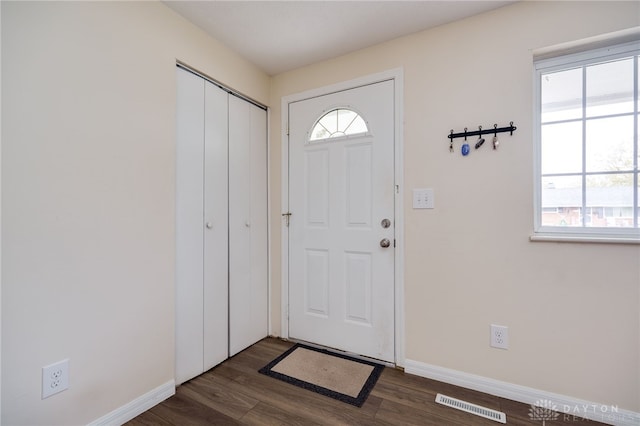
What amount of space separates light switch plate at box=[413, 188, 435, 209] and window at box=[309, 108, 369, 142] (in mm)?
620

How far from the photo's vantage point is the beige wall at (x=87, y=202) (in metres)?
1.14

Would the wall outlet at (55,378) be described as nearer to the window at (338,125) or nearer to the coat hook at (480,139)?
the window at (338,125)

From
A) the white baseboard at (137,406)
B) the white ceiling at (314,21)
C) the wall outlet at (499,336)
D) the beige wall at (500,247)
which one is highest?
the white ceiling at (314,21)

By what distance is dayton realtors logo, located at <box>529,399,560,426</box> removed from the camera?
1.50 metres

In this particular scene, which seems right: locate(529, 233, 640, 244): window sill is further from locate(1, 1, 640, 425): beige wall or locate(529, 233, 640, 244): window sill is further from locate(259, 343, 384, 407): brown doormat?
locate(259, 343, 384, 407): brown doormat

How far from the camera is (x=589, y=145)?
1.57 metres

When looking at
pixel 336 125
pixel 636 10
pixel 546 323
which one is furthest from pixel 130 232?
pixel 636 10

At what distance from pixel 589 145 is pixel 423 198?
0.92m

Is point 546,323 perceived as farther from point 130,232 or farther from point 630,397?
point 130,232

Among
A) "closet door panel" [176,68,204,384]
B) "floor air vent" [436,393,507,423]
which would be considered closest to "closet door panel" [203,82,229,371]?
"closet door panel" [176,68,204,384]

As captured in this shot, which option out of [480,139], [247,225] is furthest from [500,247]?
[247,225]

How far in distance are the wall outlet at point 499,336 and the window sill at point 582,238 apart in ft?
1.86

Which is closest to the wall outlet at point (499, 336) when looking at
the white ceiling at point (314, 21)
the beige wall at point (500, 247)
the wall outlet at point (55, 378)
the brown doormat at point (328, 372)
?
the beige wall at point (500, 247)

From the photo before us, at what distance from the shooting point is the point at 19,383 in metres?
1.14
